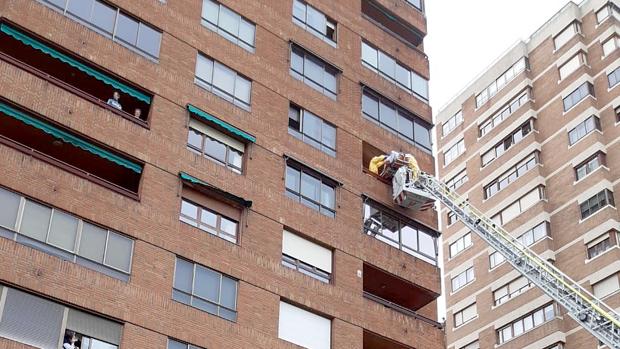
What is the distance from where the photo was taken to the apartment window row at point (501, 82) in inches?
2514

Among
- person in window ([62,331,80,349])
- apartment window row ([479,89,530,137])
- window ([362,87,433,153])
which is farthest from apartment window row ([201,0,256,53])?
apartment window row ([479,89,530,137])

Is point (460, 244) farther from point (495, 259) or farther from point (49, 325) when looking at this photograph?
point (49, 325)

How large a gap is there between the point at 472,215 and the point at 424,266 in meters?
7.13

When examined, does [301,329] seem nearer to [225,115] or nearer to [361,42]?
[225,115]

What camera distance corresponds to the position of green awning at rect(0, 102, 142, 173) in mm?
25406

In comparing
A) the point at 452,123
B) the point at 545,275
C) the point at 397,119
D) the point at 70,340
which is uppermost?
the point at 452,123

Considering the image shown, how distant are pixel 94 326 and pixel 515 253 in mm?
20176

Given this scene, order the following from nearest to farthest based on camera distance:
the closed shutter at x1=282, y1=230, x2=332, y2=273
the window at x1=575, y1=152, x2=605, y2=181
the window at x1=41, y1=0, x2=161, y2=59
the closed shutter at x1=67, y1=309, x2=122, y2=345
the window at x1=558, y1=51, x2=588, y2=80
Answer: the closed shutter at x1=67, y1=309, x2=122, y2=345 < the window at x1=41, y1=0, x2=161, y2=59 < the closed shutter at x1=282, y1=230, x2=332, y2=273 < the window at x1=575, y1=152, x2=605, y2=181 < the window at x1=558, y1=51, x2=588, y2=80

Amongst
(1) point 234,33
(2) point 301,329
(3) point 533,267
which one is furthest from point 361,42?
(2) point 301,329

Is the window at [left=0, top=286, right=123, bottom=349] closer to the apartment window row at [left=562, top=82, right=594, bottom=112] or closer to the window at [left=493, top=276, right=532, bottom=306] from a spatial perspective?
the window at [left=493, top=276, right=532, bottom=306]

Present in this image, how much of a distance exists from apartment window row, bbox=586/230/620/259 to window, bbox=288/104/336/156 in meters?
24.2

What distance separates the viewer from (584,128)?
56406 mm

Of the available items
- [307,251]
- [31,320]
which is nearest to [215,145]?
[307,251]

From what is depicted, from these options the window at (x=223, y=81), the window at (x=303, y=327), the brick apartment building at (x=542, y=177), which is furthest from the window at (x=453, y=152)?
the window at (x=303, y=327)
